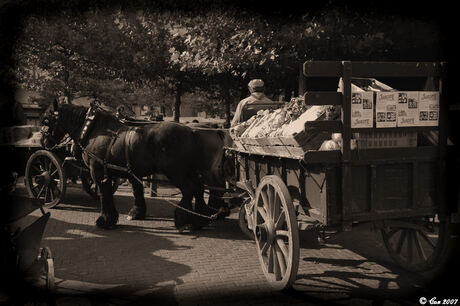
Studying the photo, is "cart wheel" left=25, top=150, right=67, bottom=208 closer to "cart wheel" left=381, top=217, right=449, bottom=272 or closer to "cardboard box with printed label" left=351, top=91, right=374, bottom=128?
"cart wheel" left=381, top=217, right=449, bottom=272

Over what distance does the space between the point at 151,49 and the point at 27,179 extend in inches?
206

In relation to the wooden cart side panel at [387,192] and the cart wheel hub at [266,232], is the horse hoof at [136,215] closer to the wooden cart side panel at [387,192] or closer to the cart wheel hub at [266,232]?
the cart wheel hub at [266,232]

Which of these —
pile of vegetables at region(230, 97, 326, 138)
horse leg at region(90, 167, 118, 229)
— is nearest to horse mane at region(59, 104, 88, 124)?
horse leg at region(90, 167, 118, 229)

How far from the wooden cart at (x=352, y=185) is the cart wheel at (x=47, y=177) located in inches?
218

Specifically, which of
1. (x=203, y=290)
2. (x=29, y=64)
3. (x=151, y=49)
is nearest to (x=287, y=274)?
(x=203, y=290)

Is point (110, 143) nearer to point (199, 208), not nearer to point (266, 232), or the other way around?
point (199, 208)

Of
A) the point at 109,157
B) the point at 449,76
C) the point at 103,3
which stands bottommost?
the point at 109,157

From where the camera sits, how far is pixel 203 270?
5.11 metres

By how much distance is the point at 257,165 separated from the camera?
5.13m

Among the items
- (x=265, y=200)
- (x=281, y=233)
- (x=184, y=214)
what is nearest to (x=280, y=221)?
(x=281, y=233)

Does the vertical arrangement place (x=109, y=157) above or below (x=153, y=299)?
above

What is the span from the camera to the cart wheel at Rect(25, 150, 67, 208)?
849cm

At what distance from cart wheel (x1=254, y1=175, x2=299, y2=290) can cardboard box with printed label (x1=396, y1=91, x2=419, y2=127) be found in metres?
1.22

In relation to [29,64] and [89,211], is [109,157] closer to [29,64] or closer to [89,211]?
[89,211]
